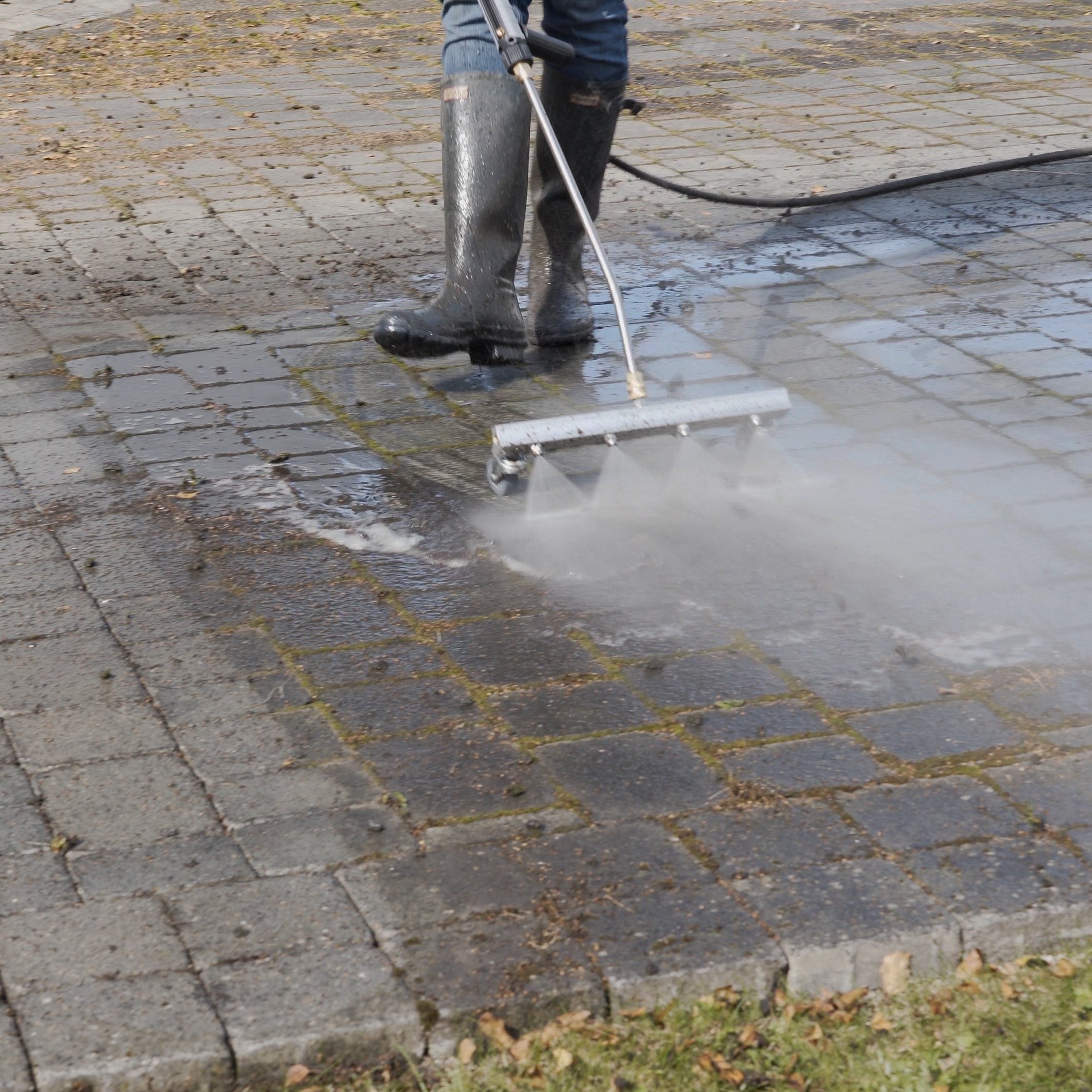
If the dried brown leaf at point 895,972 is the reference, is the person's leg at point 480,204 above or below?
above

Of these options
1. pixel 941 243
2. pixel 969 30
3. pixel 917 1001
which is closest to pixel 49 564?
pixel 917 1001

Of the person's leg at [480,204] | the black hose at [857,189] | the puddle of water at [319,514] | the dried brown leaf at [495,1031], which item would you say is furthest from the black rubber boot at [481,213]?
the dried brown leaf at [495,1031]

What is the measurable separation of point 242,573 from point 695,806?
1.35 m

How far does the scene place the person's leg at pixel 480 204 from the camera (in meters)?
4.50

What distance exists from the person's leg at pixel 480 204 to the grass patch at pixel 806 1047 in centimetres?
243

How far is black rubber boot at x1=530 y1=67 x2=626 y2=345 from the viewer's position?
201 inches

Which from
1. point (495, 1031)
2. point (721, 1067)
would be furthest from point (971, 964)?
point (495, 1031)

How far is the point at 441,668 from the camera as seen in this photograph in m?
3.36

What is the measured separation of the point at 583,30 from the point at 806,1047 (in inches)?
136

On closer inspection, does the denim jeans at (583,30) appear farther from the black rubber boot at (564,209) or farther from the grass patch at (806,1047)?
the grass patch at (806,1047)

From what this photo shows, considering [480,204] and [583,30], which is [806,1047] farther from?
[583,30]

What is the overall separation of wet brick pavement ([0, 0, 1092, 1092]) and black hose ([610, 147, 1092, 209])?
0.22 feet

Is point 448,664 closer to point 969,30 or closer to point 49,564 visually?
point 49,564

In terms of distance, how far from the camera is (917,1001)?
97.4 inches
